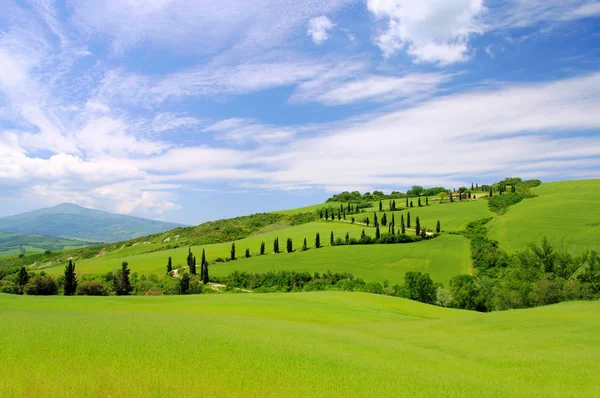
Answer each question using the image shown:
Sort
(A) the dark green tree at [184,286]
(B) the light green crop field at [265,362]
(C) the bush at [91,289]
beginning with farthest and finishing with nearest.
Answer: (A) the dark green tree at [184,286] < (C) the bush at [91,289] < (B) the light green crop field at [265,362]

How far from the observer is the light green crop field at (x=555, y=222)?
10844 centimetres

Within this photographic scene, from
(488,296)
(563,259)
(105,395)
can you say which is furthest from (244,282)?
(105,395)

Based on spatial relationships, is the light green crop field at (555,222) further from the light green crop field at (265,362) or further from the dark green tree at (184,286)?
the light green crop field at (265,362)

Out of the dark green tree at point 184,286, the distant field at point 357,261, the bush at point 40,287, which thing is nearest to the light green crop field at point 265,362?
the dark green tree at point 184,286

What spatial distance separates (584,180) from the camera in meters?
196

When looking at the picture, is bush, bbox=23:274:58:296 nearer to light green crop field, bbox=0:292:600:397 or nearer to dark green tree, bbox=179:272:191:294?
dark green tree, bbox=179:272:191:294

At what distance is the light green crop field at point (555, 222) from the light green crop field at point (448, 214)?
10.5 m

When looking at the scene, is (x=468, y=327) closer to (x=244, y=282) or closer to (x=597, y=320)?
(x=597, y=320)

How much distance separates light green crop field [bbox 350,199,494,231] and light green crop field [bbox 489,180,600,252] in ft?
34.4

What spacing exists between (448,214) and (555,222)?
139ft

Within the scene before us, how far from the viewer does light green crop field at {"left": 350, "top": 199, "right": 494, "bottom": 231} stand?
145 meters

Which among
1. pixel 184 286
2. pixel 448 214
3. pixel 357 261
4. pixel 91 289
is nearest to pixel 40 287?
pixel 91 289

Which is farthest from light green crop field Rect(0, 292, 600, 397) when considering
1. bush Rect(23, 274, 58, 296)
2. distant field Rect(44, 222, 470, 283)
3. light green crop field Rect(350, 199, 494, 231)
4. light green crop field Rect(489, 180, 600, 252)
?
light green crop field Rect(350, 199, 494, 231)

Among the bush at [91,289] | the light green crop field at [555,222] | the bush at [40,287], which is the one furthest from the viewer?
the light green crop field at [555,222]
